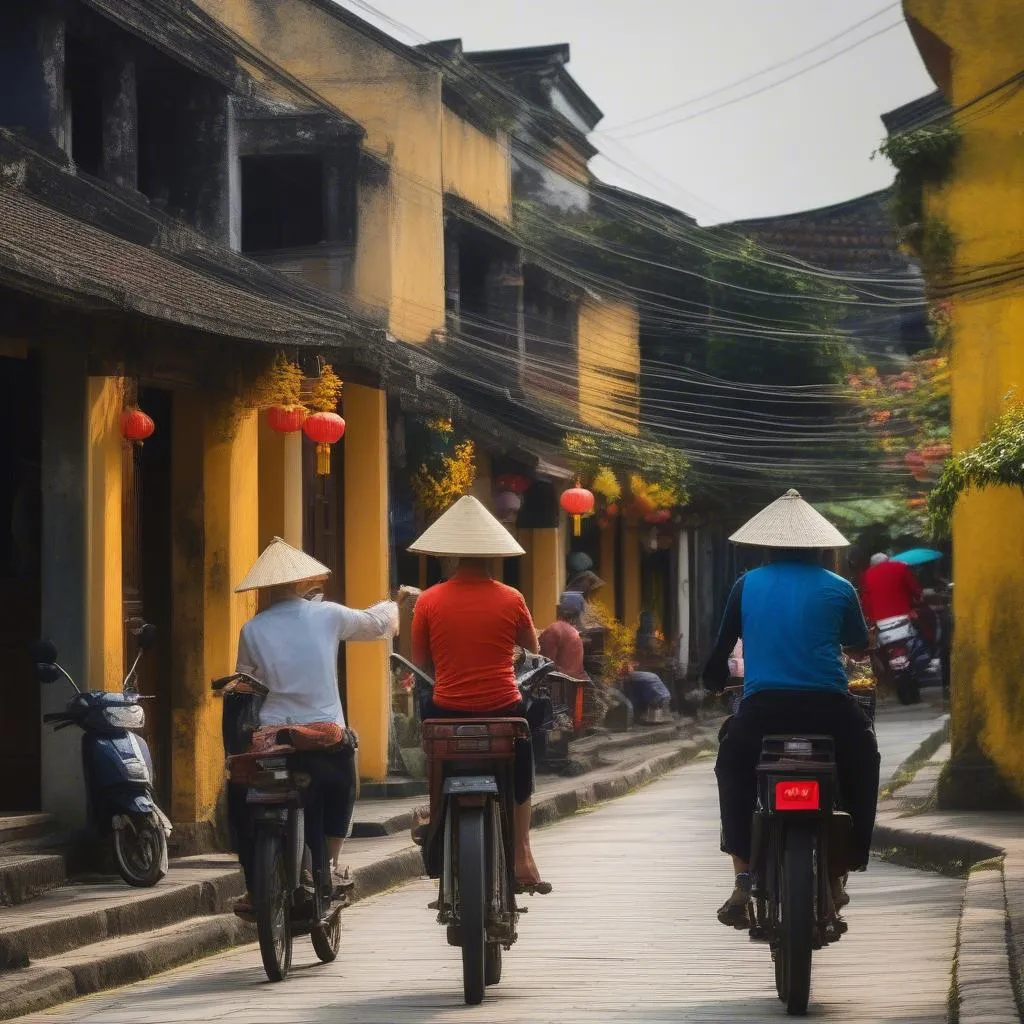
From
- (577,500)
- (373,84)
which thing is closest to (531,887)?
(373,84)

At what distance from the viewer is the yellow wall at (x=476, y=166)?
24719 mm

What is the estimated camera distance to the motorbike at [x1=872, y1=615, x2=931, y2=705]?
2498 centimetres

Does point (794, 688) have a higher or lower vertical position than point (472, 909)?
higher

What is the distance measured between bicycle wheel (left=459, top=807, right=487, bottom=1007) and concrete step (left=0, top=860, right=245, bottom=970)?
6.85ft

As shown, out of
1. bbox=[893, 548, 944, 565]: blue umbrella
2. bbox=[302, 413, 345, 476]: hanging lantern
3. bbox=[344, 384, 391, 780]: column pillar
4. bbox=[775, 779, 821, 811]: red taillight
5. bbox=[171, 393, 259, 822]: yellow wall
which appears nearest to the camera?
bbox=[775, 779, 821, 811]: red taillight

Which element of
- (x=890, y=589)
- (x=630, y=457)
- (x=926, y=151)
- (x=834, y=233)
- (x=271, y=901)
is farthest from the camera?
(x=834, y=233)

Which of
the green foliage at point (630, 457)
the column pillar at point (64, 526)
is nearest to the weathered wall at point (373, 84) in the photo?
the green foliage at point (630, 457)

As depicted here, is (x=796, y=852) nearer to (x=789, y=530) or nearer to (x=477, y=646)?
(x=789, y=530)

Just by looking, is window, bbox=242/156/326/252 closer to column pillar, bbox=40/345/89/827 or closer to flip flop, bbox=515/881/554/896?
column pillar, bbox=40/345/89/827

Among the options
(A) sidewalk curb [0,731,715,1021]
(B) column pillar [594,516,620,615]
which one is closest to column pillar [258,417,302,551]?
(A) sidewalk curb [0,731,715,1021]

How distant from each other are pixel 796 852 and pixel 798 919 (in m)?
0.23

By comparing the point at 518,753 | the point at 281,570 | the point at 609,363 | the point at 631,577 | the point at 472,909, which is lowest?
the point at 472,909

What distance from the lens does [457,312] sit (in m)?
25.4

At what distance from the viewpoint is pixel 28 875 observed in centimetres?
1076
